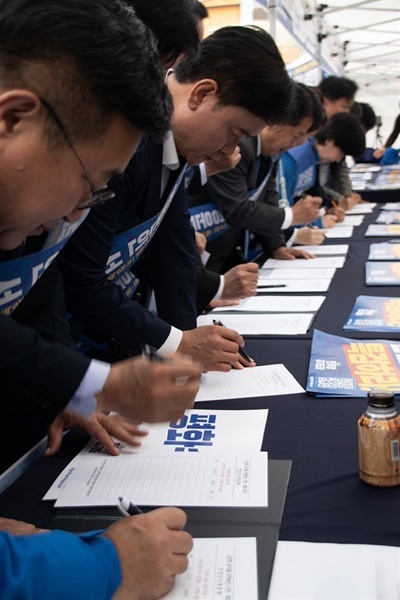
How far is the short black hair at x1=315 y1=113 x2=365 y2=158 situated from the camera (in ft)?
13.3

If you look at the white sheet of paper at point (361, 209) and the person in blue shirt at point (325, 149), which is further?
the white sheet of paper at point (361, 209)

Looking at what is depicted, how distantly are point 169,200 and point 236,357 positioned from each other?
451 mm

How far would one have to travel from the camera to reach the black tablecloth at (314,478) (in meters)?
0.85

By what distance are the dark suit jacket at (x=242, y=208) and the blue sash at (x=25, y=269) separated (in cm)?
162

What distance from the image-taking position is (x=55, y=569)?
0.67 metres

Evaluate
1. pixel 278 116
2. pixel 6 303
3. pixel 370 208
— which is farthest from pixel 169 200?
pixel 370 208

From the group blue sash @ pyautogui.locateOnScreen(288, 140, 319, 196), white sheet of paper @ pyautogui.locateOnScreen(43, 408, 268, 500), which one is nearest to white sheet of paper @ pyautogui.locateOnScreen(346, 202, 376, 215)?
blue sash @ pyautogui.locateOnScreen(288, 140, 319, 196)

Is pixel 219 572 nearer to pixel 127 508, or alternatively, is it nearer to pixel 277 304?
pixel 127 508

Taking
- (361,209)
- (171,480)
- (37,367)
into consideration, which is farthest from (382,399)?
(361,209)

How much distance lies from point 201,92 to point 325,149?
283 cm

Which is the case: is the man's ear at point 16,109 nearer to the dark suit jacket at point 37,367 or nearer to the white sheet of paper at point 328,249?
the dark suit jacket at point 37,367

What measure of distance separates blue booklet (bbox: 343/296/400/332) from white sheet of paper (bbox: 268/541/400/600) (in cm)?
99

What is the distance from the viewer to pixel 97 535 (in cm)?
77

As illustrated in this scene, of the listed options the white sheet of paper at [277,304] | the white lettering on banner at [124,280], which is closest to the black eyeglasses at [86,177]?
the white lettering on banner at [124,280]
